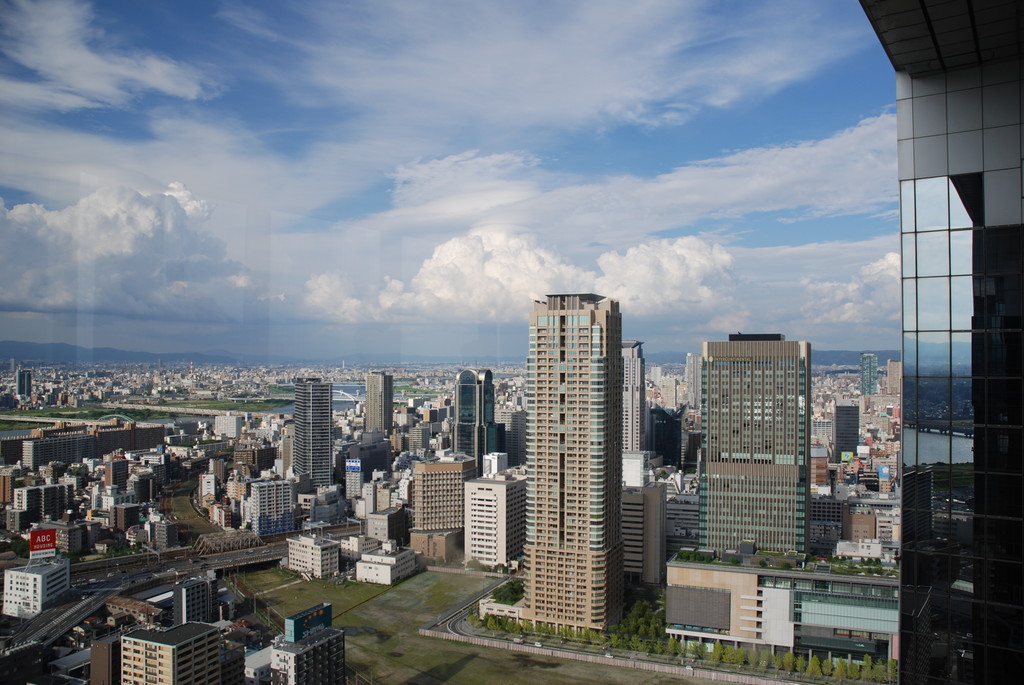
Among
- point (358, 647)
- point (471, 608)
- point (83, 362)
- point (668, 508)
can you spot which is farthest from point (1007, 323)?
point (668, 508)

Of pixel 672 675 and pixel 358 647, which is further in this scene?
pixel 358 647

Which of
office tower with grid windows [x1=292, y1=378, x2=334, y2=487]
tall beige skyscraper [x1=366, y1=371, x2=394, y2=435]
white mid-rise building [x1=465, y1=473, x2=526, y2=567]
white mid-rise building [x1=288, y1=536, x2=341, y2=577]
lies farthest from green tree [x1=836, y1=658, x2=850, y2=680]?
office tower with grid windows [x1=292, y1=378, x2=334, y2=487]

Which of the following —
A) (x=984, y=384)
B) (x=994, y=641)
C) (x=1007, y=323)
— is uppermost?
(x=1007, y=323)

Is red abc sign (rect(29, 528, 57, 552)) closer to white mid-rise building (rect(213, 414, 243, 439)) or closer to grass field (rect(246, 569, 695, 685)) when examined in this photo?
grass field (rect(246, 569, 695, 685))

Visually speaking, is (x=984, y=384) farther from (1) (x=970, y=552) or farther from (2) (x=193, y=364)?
(2) (x=193, y=364)

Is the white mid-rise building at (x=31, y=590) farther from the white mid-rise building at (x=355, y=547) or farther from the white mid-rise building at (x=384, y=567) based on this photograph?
the white mid-rise building at (x=355, y=547)

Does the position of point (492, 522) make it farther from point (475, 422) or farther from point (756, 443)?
point (475, 422)
